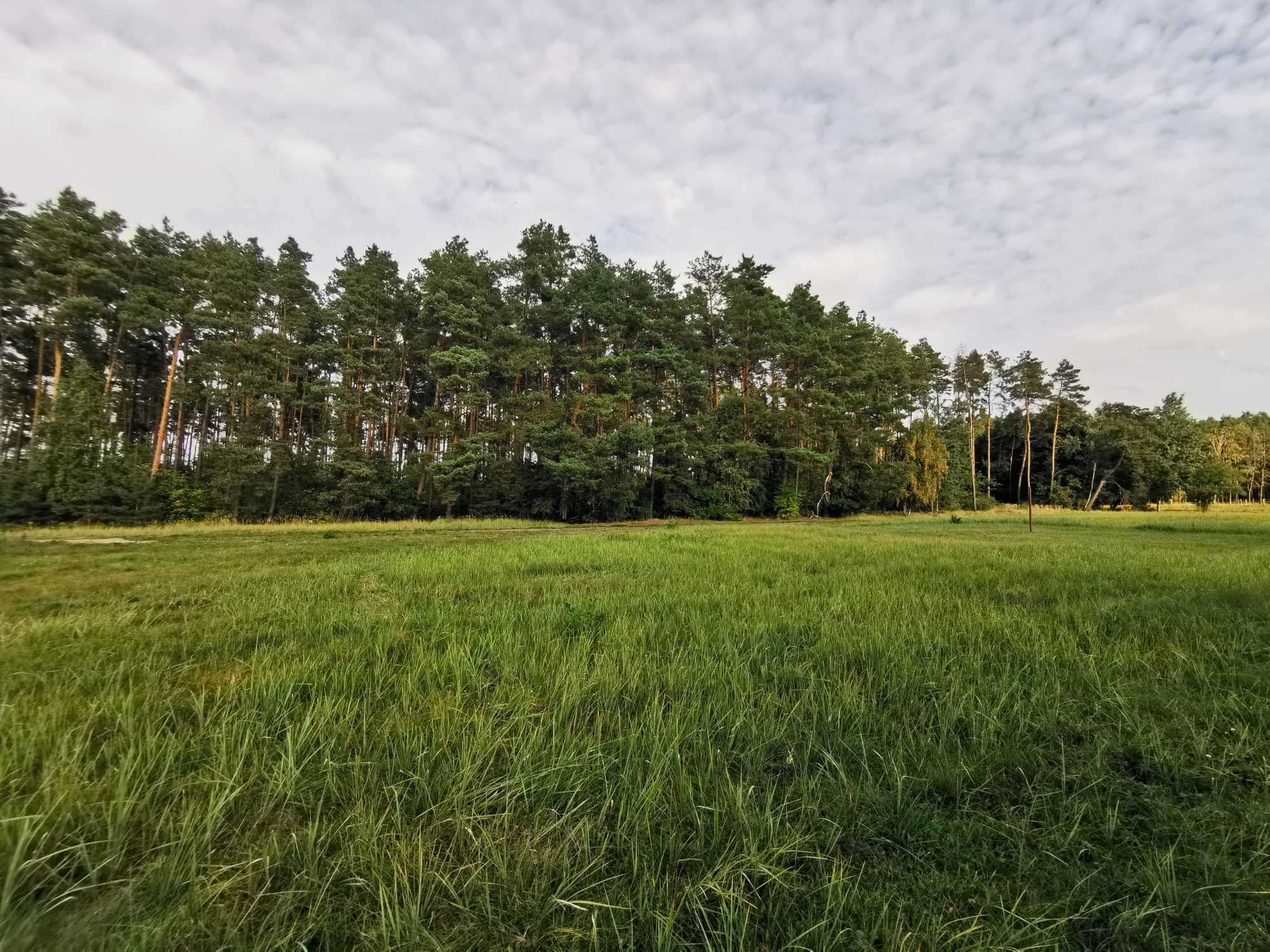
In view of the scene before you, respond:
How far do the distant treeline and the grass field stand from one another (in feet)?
75.7

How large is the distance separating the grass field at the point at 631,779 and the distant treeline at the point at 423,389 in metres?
23.1

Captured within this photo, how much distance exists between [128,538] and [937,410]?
6772cm

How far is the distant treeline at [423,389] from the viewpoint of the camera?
26.4 metres

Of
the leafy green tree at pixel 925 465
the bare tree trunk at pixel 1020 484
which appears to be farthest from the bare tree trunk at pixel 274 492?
the bare tree trunk at pixel 1020 484

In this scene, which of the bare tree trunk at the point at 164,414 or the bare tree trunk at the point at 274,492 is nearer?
the bare tree trunk at the point at 164,414

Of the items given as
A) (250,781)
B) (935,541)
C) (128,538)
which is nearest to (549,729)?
(250,781)

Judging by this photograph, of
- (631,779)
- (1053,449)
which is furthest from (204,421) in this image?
(1053,449)

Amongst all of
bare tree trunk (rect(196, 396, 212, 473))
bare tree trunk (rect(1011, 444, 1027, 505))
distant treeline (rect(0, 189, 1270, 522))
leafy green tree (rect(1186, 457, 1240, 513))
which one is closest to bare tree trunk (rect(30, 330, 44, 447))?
distant treeline (rect(0, 189, 1270, 522))

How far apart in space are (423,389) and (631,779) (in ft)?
133

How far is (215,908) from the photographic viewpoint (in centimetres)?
123

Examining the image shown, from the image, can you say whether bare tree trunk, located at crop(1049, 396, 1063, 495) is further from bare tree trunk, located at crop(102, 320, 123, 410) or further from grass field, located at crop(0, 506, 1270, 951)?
bare tree trunk, located at crop(102, 320, 123, 410)

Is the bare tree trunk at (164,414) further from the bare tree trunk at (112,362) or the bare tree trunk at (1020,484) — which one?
the bare tree trunk at (1020,484)

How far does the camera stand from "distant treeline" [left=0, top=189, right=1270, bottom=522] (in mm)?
26359

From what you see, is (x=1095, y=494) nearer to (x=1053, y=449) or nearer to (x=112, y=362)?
(x=1053, y=449)
